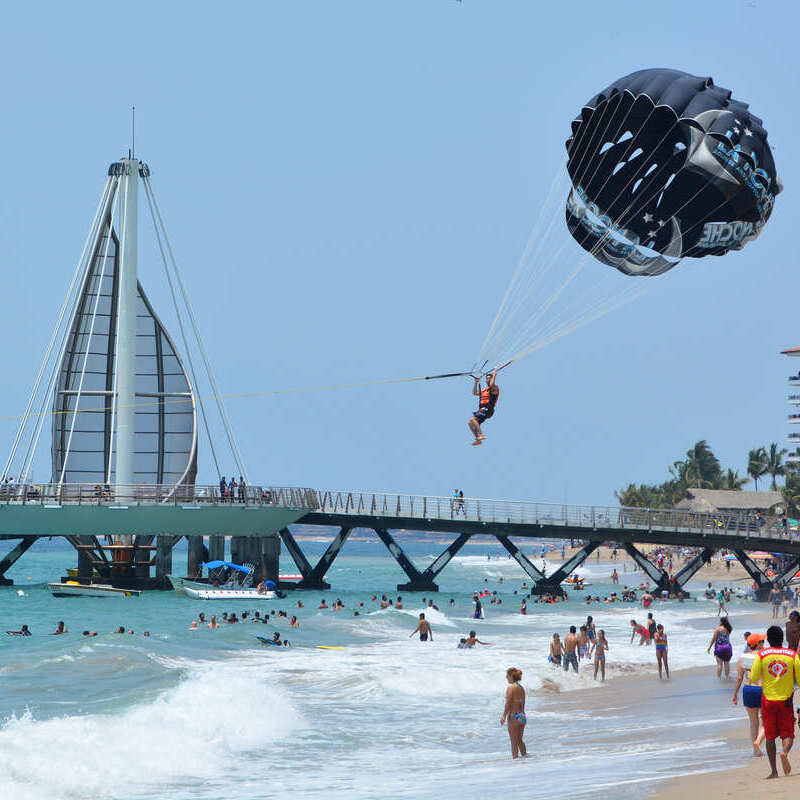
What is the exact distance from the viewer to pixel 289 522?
61219 millimetres

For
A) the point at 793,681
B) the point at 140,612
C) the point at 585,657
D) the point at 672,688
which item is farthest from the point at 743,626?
the point at 793,681

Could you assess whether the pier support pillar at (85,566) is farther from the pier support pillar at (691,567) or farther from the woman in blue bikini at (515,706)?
the woman in blue bikini at (515,706)

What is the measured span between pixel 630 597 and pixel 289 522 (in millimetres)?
17970

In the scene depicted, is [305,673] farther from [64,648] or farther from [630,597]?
[630,597]

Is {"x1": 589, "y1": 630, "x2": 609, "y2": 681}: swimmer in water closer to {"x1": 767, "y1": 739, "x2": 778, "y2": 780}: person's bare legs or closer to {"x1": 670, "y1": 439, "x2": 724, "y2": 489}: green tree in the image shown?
{"x1": 767, "y1": 739, "x2": 778, "y2": 780}: person's bare legs

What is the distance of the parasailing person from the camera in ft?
88.9

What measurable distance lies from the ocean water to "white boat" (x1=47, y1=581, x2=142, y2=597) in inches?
617

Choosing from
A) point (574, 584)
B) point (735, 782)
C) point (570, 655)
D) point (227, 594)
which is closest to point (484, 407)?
point (570, 655)

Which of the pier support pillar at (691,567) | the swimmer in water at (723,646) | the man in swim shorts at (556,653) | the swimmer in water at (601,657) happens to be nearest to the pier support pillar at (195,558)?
the pier support pillar at (691,567)

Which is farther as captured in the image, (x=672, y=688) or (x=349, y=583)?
(x=349, y=583)

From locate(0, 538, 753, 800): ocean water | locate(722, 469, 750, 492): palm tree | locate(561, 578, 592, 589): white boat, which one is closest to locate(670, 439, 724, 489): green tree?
locate(722, 469, 750, 492): palm tree

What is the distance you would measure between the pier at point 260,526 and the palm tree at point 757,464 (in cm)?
9166

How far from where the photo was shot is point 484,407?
27.2 meters

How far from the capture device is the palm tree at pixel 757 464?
154m
